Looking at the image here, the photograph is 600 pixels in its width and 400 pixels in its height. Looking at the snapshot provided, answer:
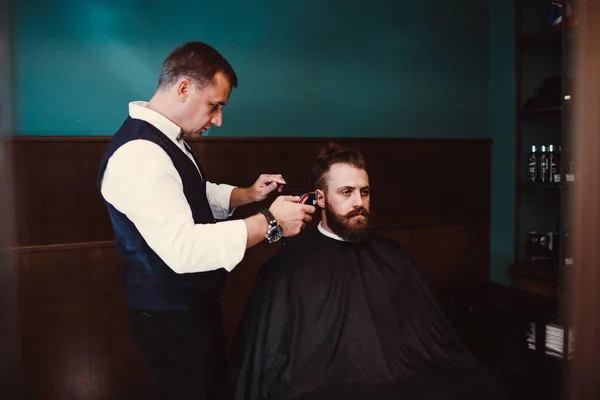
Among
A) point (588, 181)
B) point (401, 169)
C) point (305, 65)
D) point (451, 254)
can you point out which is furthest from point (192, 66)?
point (451, 254)

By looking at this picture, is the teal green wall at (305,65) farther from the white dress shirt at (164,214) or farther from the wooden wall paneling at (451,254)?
the white dress shirt at (164,214)

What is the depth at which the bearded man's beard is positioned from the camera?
224cm

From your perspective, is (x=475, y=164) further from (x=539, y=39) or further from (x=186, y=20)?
(x=186, y=20)

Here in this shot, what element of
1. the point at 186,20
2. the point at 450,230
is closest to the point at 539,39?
the point at 450,230

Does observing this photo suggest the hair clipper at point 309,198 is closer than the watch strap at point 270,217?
No

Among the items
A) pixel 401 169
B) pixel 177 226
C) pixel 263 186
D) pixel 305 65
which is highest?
pixel 305 65

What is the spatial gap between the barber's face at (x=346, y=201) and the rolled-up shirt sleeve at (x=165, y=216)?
0.80m

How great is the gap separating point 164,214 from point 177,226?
0.16ft

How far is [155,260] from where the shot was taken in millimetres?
1606

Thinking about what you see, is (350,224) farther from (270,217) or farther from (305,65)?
(305,65)

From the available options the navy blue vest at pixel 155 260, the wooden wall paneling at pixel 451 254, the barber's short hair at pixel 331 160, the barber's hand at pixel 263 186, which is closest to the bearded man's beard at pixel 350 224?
the barber's short hair at pixel 331 160

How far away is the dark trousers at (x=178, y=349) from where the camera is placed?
166 centimetres

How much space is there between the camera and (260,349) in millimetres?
1971

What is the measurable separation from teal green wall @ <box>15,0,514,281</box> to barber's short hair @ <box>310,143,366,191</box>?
2.43 feet
